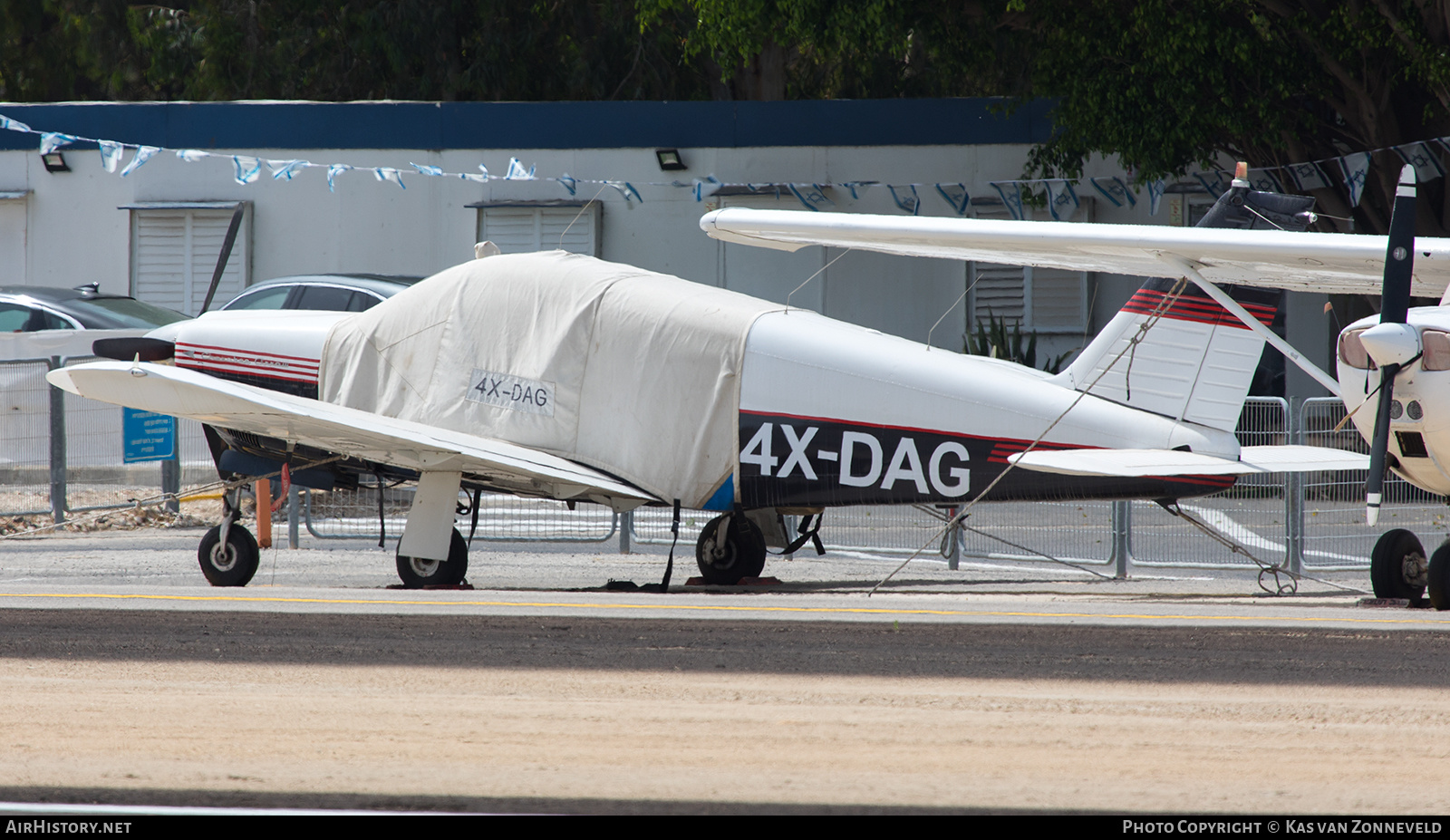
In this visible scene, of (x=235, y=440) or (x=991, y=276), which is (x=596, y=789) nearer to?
(x=235, y=440)

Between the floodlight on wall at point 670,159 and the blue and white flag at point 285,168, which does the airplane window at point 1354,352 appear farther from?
the blue and white flag at point 285,168

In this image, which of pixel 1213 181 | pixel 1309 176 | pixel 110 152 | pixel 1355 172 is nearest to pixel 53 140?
pixel 110 152

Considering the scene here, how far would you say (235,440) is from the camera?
33.3 ft

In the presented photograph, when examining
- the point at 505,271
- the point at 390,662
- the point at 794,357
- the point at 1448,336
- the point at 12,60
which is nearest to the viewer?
the point at 390,662

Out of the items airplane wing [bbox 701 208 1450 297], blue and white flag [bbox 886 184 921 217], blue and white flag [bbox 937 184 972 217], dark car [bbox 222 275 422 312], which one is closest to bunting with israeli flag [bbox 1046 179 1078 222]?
blue and white flag [bbox 937 184 972 217]

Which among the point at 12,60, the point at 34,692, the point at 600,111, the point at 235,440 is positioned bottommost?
the point at 34,692

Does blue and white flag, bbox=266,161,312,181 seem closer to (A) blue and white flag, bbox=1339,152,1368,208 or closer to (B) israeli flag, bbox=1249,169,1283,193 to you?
(B) israeli flag, bbox=1249,169,1283,193

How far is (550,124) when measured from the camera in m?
21.0

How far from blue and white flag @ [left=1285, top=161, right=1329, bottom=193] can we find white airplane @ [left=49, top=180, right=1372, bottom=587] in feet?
29.9

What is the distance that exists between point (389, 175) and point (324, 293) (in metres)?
4.64

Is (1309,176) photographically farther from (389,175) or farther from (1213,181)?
(389,175)

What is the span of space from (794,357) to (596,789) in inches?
201

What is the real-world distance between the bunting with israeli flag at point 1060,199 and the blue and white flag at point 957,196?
3.86 ft

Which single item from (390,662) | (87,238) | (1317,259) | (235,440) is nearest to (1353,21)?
(1317,259)
